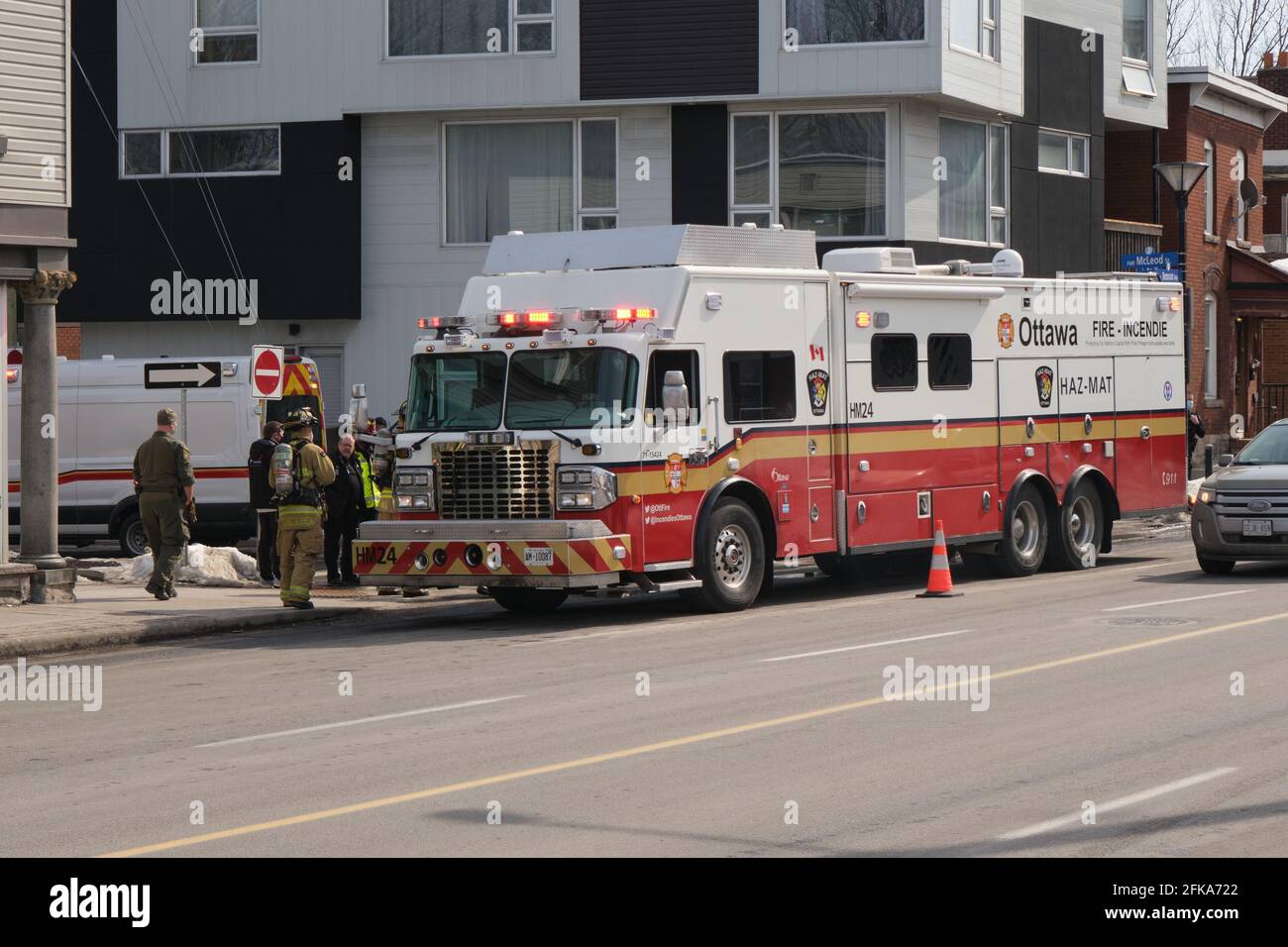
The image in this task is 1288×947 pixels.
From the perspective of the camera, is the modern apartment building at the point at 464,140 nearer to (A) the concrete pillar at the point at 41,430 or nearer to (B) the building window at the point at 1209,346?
(B) the building window at the point at 1209,346

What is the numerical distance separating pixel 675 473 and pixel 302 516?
3.86 meters

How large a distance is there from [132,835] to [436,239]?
23.6 m

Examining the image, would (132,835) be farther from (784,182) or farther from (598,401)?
(784,182)

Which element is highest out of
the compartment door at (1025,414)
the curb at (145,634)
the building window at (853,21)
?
the building window at (853,21)

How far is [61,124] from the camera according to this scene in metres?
19.4

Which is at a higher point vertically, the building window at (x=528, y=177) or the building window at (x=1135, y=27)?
the building window at (x=1135, y=27)

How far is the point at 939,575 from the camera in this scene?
18.8 metres

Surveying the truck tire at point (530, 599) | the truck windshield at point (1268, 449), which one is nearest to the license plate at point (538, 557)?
the truck tire at point (530, 599)

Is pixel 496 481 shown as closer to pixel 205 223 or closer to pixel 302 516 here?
pixel 302 516

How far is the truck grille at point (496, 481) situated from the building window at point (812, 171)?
13.9m

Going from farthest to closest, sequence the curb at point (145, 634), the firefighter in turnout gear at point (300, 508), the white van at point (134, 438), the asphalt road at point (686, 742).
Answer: the white van at point (134, 438)
the firefighter in turnout gear at point (300, 508)
the curb at point (145, 634)
the asphalt road at point (686, 742)

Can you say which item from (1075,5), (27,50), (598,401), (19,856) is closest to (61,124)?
(27,50)

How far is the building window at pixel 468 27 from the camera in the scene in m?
30.3

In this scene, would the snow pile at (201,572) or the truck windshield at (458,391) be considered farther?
the snow pile at (201,572)
